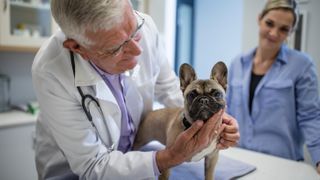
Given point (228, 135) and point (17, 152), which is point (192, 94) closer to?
point (228, 135)

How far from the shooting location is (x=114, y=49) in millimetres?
935

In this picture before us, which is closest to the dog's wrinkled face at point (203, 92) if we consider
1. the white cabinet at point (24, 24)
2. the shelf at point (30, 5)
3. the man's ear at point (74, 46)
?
the man's ear at point (74, 46)

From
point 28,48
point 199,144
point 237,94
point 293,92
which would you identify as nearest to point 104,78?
point 199,144

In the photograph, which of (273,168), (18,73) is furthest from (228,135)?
(18,73)

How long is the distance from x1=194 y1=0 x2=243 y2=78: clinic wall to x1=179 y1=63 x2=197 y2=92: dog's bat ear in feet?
3.65

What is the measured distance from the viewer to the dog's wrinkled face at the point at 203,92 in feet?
2.84

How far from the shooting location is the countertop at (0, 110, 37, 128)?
1992 millimetres

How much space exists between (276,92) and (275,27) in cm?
35

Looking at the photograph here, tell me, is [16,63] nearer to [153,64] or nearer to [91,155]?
[153,64]

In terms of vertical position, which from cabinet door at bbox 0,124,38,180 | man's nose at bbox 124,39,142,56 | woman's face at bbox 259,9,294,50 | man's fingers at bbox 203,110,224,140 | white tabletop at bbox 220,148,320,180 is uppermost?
woman's face at bbox 259,9,294,50

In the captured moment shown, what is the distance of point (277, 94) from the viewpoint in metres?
1.62

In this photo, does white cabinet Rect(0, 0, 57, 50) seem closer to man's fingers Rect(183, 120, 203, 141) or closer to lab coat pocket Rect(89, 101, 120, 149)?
lab coat pocket Rect(89, 101, 120, 149)

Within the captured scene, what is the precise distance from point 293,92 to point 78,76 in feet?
3.71

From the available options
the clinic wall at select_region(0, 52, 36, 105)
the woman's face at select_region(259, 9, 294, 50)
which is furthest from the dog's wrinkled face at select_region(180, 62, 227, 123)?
the clinic wall at select_region(0, 52, 36, 105)
